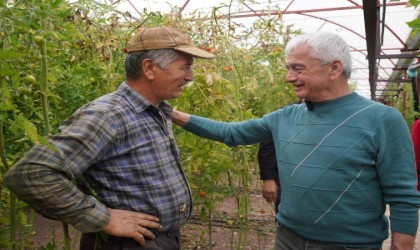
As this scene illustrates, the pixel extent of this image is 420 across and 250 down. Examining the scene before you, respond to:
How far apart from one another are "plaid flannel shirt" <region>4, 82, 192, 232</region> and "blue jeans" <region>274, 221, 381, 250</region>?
1.66 ft

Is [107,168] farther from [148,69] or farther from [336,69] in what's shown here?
[336,69]

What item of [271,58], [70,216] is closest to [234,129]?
[70,216]

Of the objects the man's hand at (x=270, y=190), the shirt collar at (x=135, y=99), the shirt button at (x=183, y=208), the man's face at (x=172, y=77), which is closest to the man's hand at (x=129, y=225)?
the shirt button at (x=183, y=208)

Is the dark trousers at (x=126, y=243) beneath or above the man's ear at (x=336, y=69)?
beneath

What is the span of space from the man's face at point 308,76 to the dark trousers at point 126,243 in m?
0.80

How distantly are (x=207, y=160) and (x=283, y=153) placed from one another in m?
1.04

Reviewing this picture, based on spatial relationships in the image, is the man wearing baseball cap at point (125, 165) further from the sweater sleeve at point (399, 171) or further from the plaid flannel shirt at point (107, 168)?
the sweater sleeve at point (399, 171)

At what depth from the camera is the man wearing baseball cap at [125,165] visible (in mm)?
1361

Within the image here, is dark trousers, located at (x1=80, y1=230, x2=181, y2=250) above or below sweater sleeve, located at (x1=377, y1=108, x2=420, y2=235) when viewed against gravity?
below

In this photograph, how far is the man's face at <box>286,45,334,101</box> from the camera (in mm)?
1827

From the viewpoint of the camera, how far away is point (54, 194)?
1.35 m

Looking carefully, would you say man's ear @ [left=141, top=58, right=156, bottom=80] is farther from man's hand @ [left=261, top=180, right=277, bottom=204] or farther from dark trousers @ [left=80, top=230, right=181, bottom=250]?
man's hand @ [left=261, top=180, right=277, bottom=204]

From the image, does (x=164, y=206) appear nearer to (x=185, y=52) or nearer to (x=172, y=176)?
(x=172, y=176)

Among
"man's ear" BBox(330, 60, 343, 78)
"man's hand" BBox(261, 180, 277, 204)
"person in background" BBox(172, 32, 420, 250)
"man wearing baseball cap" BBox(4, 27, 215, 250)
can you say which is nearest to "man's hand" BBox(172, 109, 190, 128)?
"man wearing baseball cap" BBox(4, 27, 215, 250)
